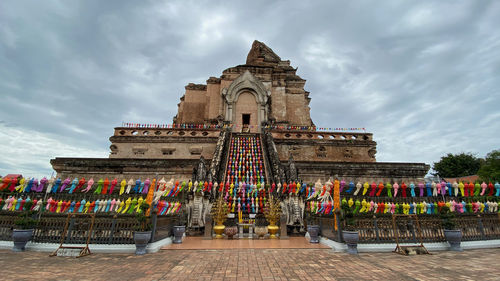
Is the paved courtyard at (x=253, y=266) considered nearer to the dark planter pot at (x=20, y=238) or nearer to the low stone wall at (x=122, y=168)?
the dark planter pot at (x=20, y=238)

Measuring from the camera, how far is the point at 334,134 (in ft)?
69.4

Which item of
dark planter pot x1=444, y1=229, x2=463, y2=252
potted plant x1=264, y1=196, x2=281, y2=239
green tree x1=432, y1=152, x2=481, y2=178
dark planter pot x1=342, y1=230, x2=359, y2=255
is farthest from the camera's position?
green tree x1=432, y1=152, x2=481, y2=178

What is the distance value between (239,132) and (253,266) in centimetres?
1704

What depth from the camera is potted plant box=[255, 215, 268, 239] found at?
33.4 feet

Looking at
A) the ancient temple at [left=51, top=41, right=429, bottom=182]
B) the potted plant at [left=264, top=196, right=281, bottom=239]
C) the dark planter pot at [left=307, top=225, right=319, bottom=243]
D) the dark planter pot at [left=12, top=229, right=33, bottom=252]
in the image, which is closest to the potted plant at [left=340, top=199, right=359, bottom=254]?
the dark planter pot at [left=307, top=225, right=319, bottom=243]

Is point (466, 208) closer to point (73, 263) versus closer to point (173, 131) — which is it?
point (73, 263)

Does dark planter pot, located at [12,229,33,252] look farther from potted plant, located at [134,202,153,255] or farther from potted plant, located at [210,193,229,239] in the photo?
potted plant, located at [210,193,229,239]

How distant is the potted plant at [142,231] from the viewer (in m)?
7.34

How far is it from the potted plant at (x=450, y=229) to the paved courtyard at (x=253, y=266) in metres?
0.44

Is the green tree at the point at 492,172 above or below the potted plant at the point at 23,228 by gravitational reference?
above

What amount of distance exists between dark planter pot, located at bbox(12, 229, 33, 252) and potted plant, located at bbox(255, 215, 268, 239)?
27.2 feet

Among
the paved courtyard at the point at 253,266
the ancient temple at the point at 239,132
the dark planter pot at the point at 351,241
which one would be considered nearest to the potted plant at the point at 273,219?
the paved courtyard at the point at 253,266

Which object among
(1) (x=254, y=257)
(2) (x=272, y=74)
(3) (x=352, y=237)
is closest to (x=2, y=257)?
(1) (x=254, y=257)

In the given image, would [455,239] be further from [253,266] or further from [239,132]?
[239,132]
